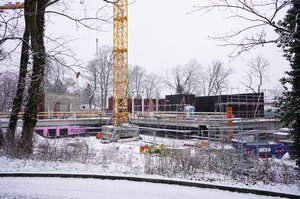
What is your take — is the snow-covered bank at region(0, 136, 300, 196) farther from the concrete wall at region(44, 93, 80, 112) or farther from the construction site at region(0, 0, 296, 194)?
the concrete wall at region(44, 93, 80, 112)

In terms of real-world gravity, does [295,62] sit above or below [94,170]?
above

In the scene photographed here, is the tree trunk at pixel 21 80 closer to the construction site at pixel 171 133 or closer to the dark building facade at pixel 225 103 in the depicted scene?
the construction site at pixel 171 133

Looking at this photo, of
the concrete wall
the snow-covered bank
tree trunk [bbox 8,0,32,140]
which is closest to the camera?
the snow-covered bank

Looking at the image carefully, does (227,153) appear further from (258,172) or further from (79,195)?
(79,195)

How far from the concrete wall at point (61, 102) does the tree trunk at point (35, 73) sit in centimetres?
3444

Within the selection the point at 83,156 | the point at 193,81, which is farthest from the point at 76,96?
the point at 83,156

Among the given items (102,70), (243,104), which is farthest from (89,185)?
(102,70)

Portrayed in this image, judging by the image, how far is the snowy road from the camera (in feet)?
19.2

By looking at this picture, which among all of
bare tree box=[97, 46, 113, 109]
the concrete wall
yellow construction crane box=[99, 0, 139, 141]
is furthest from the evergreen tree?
bare tree box=[97, 46, 113, 109]

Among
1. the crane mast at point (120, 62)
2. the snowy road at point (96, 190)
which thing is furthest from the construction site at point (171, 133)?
the snowy road at point (96, 190)

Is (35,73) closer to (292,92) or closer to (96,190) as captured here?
(96,190)

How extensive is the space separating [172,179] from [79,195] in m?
2.63

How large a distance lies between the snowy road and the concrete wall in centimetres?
3900

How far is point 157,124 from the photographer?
32469mm
